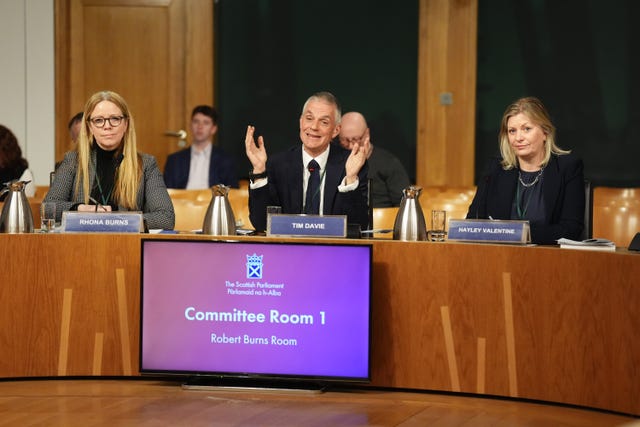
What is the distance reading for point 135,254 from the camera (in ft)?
12.5

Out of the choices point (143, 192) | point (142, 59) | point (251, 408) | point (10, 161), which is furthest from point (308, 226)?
point (142, 59)

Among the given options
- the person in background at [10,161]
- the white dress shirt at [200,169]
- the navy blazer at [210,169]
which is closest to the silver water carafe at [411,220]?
the person in background at [10,161]

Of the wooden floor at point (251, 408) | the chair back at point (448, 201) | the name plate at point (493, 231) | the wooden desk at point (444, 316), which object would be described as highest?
the chair back at point (448, 201)

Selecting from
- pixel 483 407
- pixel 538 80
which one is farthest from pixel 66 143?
pixel 483 407

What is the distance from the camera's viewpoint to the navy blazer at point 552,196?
4070mm

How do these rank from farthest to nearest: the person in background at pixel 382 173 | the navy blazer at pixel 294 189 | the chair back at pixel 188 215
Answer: the person in background at pixel 382 173 → the chair back at pixel 188 215 → the navy blazer at pixel 294 189

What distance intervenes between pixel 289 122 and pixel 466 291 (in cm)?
487

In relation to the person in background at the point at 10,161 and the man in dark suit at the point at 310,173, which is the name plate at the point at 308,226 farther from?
the person in background at the point at 10,161

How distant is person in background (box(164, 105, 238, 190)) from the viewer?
24.9 feet

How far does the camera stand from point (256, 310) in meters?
3.65

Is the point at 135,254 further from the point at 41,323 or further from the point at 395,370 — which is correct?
the point at 395,370

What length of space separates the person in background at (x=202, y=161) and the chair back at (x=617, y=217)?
312cm

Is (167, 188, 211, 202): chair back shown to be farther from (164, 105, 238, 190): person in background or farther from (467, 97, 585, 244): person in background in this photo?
(164, 105, 238, 190): person in background

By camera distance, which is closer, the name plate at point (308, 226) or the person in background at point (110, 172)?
the name plate at point (308, 226)
